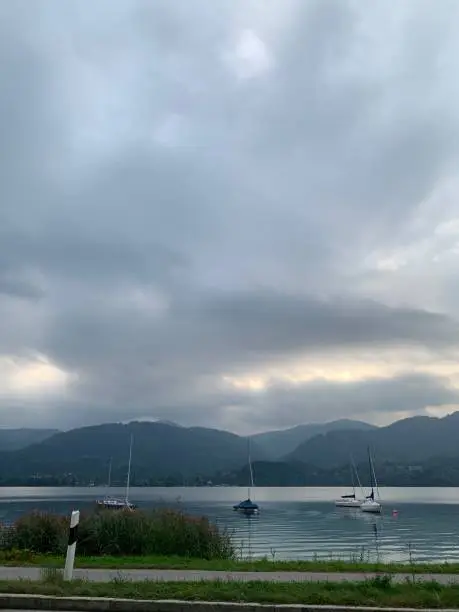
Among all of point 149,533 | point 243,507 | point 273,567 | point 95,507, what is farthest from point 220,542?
point 243,507

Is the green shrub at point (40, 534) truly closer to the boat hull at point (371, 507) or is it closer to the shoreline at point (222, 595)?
the shoreline at point (222, 595)

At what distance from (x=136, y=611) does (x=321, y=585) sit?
3106 mm

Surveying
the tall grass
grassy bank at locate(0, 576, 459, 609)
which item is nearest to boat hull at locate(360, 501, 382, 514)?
the tall grass

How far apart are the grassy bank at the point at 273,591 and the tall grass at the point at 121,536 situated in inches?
310

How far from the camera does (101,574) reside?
12789mm

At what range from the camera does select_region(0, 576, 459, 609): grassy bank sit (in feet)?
30.9

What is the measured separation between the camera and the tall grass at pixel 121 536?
18.6 metres

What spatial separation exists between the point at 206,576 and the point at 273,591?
2727 mm

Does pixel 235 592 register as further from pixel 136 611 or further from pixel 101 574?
pixel 101 574

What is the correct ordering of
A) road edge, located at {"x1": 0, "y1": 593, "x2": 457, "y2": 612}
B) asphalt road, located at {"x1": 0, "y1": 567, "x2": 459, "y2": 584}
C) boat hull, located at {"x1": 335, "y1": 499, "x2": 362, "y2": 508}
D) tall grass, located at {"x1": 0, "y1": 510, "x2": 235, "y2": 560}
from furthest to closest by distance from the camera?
boat hull, located at {"x1": 335, "y1": 499, "x2": 362, "y2": 508}, tall grass, located at {"x1": 0, "y1": 510, "x2": 235, "y2": 560}, asphalt road, located at {"x1": 0, "y1": 567, "x2": 459, "y2": 584}, road edge, located at {"x1": 0, "y1": 593, "x2": 457, "y2": 612}

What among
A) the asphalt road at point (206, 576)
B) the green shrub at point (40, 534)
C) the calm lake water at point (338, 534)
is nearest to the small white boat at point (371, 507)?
A: the calm lake water at point (338, 534)

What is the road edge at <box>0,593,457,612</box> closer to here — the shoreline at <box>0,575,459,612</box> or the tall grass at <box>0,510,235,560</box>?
the shoreline at <box>0,575,459,612</box>

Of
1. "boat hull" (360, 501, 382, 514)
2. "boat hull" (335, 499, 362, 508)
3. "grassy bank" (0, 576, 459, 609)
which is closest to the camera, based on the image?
"grassy bank" (0, 576, 459, 609)

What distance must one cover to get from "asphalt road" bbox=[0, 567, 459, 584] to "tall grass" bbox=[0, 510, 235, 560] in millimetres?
5162
